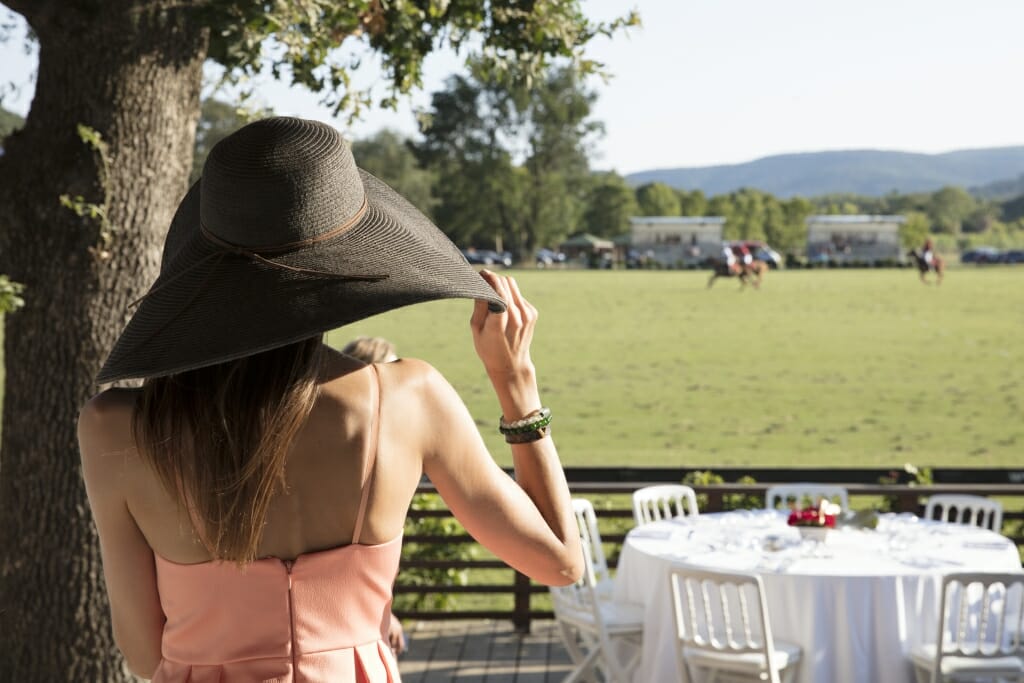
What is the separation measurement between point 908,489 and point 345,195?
509 cm

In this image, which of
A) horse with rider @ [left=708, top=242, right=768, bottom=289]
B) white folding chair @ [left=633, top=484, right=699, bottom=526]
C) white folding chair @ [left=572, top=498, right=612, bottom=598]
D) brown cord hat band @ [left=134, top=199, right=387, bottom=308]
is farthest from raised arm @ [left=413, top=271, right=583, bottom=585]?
horse with rider @ [left=708, top=242, right=768, bottom=289]

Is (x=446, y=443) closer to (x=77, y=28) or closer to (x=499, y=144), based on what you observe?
(x=77, y=28)

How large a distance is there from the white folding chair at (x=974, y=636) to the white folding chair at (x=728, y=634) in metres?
0.48

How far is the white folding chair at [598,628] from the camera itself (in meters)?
4.75

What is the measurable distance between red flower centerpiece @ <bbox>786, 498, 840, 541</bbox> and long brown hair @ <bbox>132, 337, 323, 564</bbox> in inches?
149

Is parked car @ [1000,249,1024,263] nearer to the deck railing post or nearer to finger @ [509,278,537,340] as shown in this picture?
the deck railing post

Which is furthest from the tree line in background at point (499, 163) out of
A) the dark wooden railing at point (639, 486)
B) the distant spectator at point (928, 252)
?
the dark wooden railing at point (639, 486)

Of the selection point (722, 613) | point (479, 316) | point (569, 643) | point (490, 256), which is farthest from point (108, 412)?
point (490, 256)

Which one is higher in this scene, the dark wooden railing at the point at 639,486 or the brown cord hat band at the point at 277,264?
the brown cord hat band at the point at 277,264

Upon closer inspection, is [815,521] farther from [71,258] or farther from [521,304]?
[521,304]

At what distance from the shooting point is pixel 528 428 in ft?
4.62

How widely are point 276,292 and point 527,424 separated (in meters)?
0.33

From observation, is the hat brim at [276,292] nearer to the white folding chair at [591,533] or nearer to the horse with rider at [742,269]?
the white folding chair at [591,533]

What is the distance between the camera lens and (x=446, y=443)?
1.33m
